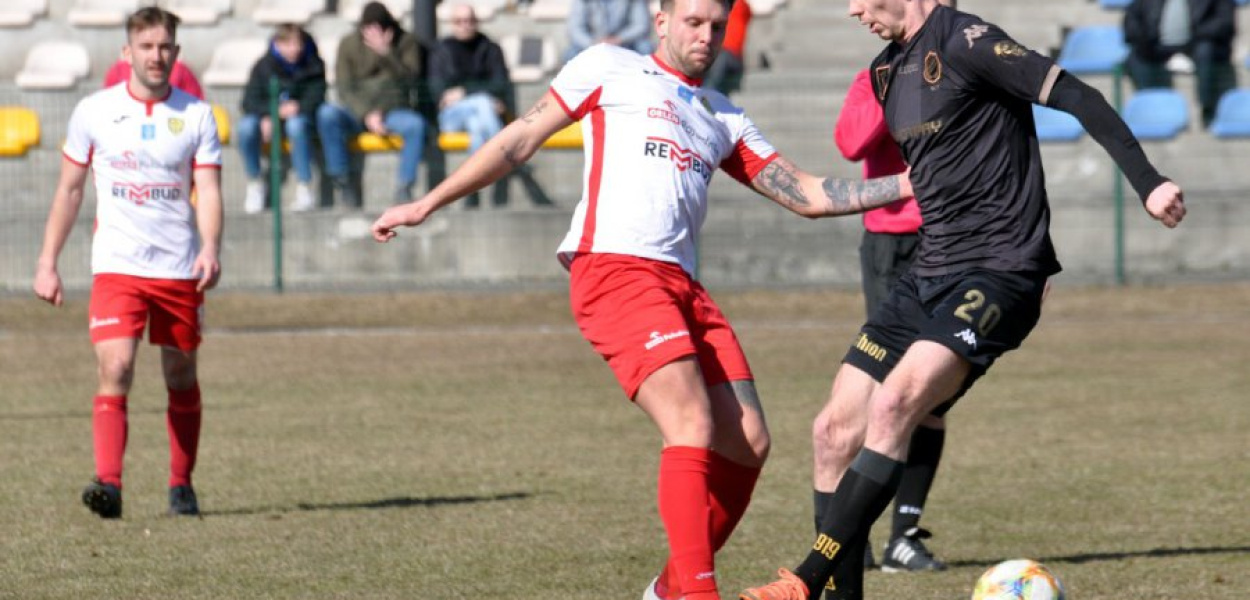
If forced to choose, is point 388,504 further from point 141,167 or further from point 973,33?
point 973,33

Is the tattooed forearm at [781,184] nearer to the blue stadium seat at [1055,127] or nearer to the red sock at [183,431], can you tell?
the red sock at [183,431]

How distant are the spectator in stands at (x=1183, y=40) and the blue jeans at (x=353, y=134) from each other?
6.97 metres

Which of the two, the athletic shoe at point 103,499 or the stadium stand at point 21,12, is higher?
the stadium stand at point 21,12

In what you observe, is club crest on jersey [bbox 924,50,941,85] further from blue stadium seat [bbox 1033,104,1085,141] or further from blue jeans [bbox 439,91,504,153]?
blue stadium seat [bbox 1033,104,1085,141]

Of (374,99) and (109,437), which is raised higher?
(374,99)

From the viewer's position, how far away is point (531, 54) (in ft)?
72.3

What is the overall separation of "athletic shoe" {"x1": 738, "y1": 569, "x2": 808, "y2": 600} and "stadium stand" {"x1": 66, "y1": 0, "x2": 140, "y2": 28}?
18854 millimetres

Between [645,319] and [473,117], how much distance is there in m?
13.6

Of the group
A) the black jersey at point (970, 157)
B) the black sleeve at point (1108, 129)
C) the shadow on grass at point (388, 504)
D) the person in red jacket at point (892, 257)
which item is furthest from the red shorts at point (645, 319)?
the shadow on grass at point (388, 504)

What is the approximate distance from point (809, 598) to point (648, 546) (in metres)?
1.81

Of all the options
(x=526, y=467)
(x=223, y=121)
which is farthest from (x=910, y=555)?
(x=223, y=121)

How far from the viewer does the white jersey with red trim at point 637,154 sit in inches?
252

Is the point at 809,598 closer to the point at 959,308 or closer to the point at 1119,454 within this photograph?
the point at 959,308

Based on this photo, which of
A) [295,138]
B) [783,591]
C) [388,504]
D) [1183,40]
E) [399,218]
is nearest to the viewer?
[783,591]
